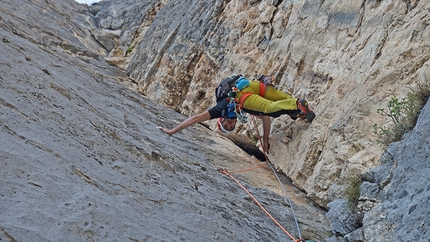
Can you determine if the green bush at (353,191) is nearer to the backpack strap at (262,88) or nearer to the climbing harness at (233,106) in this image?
the climbing harness at (233,106)

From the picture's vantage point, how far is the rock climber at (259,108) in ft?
20.7

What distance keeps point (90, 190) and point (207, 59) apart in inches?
305

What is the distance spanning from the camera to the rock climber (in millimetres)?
6297

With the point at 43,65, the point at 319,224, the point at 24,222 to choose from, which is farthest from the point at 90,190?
the point at 43,65

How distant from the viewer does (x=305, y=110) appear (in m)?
6.15

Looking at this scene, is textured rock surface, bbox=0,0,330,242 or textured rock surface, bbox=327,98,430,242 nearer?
textured rock surface, bbox=0,0,330,242

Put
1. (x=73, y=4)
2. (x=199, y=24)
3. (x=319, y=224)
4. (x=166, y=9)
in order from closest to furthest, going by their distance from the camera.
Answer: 1. (x=319, y=224)
2. (x=199, y=24)
3. (x=166, y=9)
4. (x=73, y=4)

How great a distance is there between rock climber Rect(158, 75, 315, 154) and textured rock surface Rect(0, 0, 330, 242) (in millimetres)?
433

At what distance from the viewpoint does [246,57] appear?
9.30 m

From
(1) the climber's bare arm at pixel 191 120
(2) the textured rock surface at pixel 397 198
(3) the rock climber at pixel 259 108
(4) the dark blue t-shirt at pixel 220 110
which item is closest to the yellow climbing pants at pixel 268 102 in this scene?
(3) the rock climber at pixel 259 108

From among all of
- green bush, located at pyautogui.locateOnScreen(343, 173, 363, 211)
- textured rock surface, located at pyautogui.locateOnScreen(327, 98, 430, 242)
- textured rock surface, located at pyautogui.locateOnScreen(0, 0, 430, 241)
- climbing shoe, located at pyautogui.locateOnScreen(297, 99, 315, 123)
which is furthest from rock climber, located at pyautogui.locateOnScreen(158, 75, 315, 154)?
textured rock surface, located at pyautogui.locateOnScreen(327, 98, 430, 242)

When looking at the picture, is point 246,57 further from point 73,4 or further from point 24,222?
point 73,4

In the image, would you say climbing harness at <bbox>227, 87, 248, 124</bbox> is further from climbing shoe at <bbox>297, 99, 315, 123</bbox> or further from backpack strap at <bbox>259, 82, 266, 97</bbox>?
climbing shoe at <bbox>297, 99, 315, 123</bbox>

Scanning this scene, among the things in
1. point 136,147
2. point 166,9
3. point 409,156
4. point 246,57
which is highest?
point 166,9
